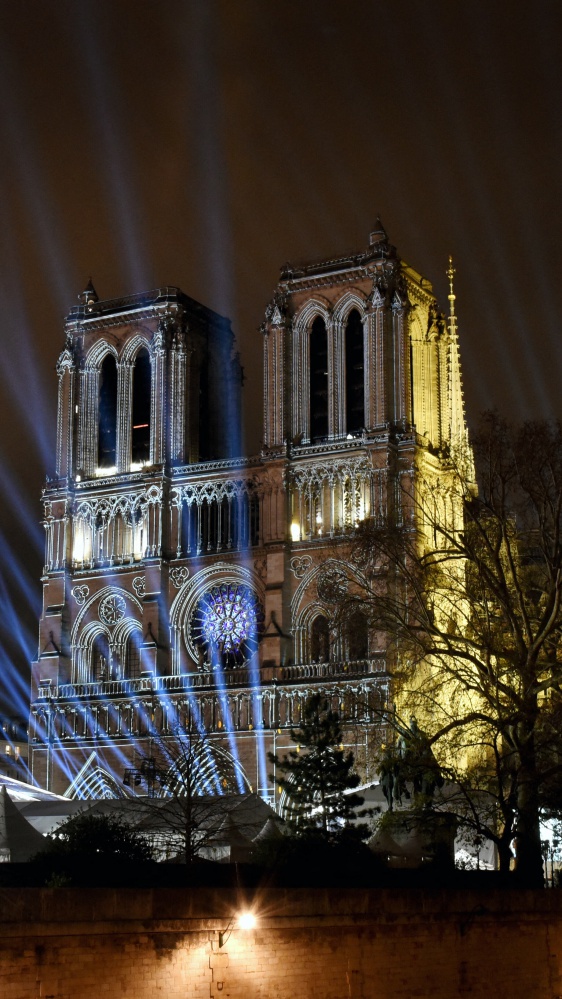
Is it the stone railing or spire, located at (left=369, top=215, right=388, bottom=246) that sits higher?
spire, located at (left=369, top=215, right=388, bottom=246)

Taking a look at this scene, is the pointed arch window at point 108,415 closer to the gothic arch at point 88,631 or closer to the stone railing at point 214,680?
the gothic arch at point 88,631

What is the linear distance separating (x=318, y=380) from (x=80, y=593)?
42.6 ft

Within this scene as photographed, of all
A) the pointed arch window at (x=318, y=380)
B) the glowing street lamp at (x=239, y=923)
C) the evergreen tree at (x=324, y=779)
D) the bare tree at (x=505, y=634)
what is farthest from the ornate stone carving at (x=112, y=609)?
the glowing street lamp at (x=239, y=923)

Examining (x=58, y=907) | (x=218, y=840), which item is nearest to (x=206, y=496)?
(x=218, y=840)

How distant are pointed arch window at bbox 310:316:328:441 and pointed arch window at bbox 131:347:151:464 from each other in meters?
7.50

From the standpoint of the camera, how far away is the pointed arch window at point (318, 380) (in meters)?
60.1

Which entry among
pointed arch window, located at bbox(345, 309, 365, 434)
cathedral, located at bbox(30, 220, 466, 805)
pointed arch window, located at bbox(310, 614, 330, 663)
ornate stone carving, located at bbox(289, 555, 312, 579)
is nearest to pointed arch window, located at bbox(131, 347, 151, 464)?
cathedral, located at bbox(30, 220, 466, 805)

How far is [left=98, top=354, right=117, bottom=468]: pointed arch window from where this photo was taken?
64812 mm

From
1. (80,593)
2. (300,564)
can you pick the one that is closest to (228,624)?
(300,564)

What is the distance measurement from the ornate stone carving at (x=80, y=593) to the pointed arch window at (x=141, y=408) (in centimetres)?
557

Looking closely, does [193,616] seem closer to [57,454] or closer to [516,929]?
[57,454]

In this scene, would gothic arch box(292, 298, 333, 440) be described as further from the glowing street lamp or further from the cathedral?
the glowing street lamp

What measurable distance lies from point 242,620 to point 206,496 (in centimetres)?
511

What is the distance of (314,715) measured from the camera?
146ft
